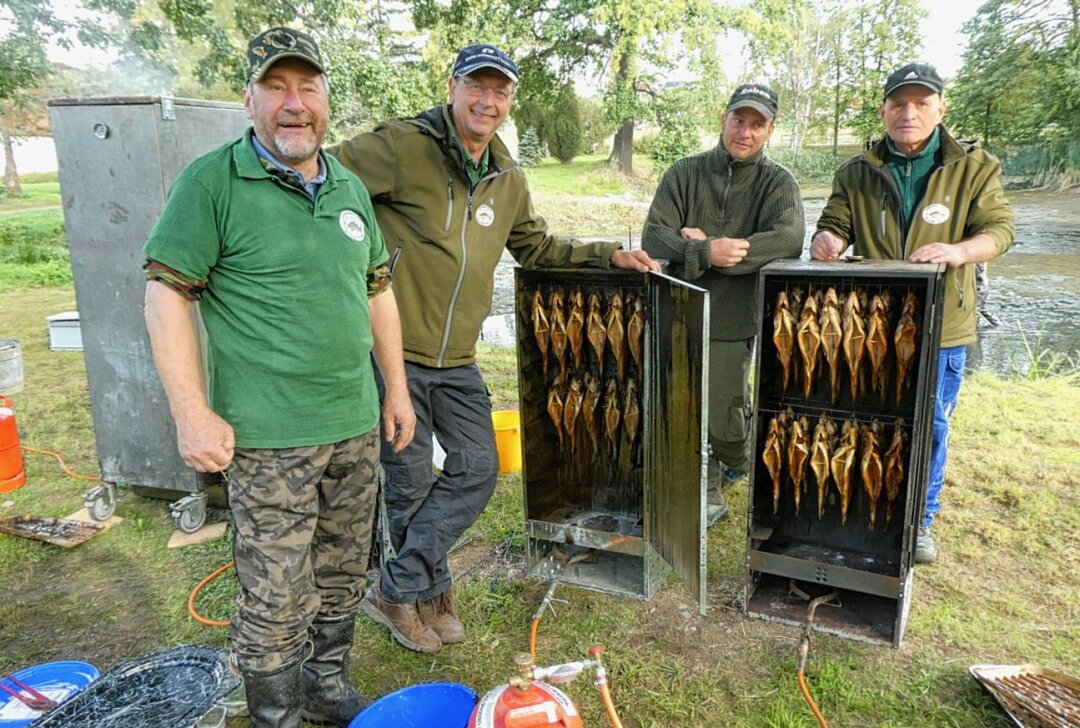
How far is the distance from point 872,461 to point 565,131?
32.2 metres

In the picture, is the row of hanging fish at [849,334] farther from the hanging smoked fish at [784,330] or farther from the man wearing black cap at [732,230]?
the man wearing black cap at [732,230]

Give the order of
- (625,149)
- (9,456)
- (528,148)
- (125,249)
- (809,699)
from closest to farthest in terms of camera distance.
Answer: (809,699)
(125,249)
(9,456)
(625,149)
(528,148)

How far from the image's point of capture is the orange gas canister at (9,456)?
16.1 feet

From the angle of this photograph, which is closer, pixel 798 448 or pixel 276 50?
pixel 276 50

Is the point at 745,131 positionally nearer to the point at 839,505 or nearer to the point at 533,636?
the point at 839,505

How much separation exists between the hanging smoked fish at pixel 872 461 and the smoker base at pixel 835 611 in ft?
1.75

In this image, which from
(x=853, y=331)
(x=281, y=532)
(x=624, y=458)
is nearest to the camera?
(x=281, y=532)

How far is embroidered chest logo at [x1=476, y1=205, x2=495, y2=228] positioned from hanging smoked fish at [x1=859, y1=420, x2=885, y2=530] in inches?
81.2

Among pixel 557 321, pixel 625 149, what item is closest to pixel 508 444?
pixel 557 321

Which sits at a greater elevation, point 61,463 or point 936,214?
point 936,214

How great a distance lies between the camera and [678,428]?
313 centimetres

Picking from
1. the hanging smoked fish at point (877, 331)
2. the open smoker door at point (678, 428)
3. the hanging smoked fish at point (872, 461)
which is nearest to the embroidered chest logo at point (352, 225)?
the open smoker door at point (678, 428)

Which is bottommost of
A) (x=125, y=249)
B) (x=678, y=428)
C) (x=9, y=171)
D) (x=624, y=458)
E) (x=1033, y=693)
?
(x=1033, y=693)

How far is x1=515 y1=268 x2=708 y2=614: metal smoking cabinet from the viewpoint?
2.99 metres
